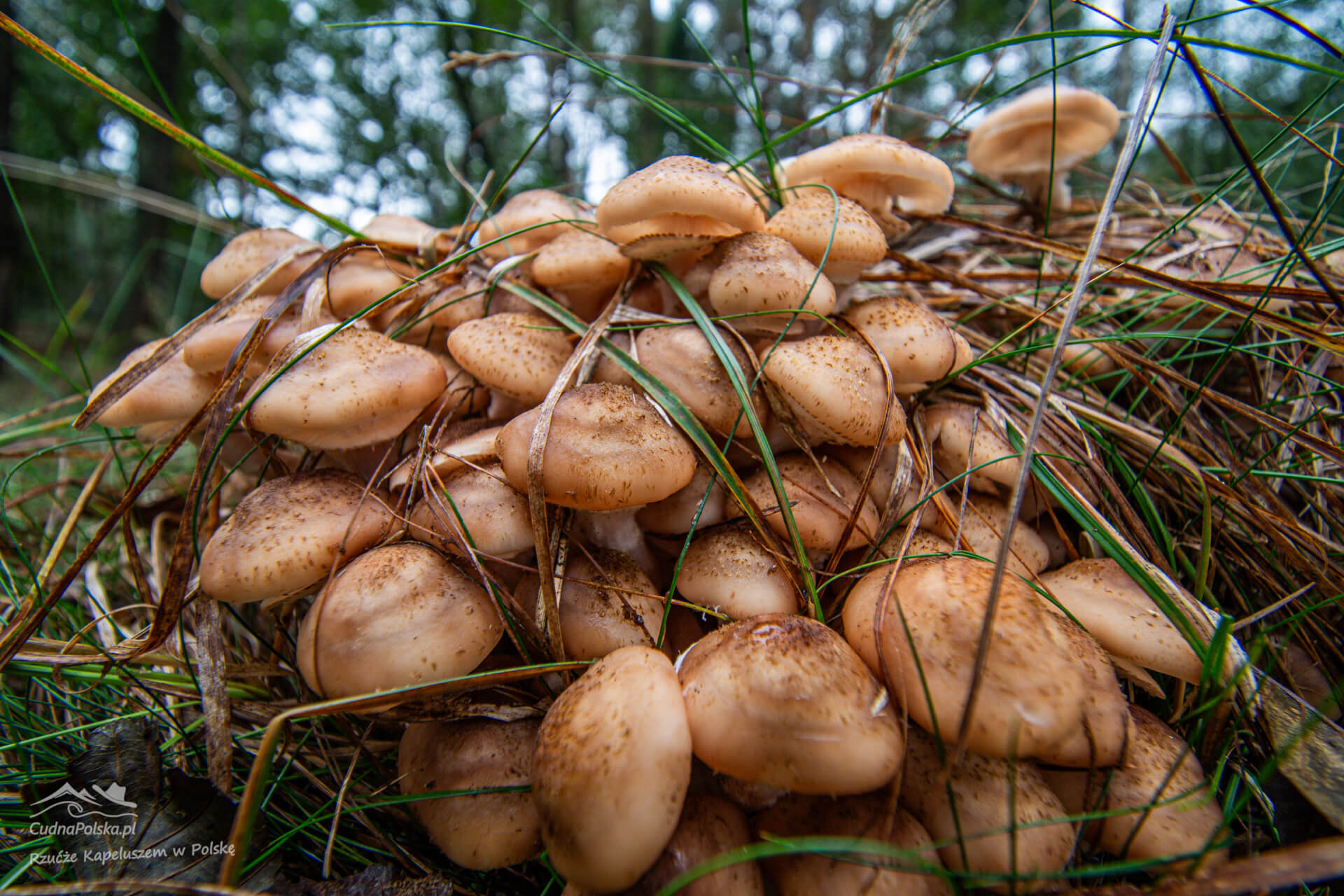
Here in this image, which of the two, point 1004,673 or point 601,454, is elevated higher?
point 601,454

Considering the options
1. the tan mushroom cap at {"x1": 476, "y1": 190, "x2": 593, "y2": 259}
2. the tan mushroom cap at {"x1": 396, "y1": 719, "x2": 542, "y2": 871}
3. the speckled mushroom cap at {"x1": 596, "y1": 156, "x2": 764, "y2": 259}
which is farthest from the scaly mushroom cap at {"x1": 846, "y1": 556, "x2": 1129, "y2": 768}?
the tan mushroom cap at {"x1": 476, "y1": 190, "x2": 593, "y2": 259}

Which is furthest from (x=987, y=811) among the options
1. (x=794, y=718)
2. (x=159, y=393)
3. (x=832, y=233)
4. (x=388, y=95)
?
(x=388, y=95)

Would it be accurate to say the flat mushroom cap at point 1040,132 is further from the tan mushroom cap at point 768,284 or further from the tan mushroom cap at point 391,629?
the tan mushroom cap at point 391,629

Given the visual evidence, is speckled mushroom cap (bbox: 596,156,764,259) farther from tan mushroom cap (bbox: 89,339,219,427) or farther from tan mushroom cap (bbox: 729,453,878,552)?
tan mushroom cap (bbox: 89,339,219,427)

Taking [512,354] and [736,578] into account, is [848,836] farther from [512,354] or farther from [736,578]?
[512,354]

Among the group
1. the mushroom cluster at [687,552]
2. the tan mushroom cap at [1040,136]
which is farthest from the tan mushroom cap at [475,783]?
the tan mushroom cap at [1040,136]

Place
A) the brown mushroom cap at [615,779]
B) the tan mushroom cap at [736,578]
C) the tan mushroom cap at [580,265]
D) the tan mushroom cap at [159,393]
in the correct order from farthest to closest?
1. the tan mushroom cap at [580,265]
2. the tan mushroom cap at [159,393]
3. the tan mushroom cap at [736,578]
4. the brown mushroom cap at [615,779]

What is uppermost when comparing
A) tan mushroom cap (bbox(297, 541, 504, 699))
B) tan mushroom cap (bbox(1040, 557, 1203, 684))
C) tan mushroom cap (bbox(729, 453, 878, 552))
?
tan mushroom cap (bbox(729, 453, 878, 552))
